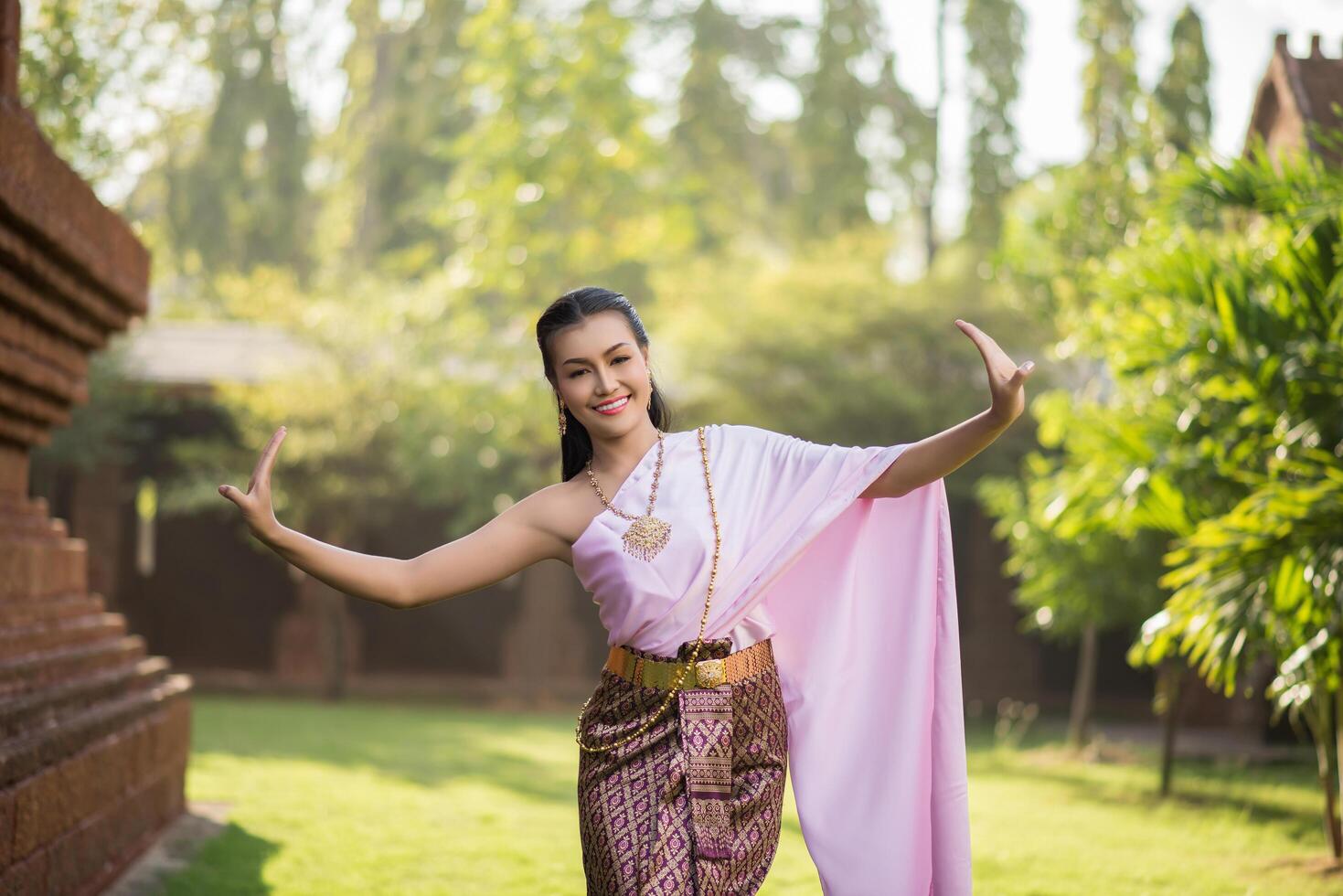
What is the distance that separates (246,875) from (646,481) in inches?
123

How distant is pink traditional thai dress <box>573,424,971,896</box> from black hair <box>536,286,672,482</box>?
0.47 ft

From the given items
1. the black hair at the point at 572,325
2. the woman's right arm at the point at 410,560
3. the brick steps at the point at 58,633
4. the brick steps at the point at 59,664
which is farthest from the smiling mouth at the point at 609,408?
the brick steps at the point at 58,633

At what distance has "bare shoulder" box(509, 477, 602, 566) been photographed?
3137 millimetres

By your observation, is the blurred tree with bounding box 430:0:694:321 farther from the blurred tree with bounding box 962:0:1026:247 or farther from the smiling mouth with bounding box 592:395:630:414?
the smiling mouth with bounding box 592:395:630:414

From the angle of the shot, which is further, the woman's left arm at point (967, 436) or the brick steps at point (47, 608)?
the brick steps at point (47, 608)

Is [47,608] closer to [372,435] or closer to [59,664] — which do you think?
[59,664]

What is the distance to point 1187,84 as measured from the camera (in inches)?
526

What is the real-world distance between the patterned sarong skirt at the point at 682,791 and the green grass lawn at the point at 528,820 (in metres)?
2.51

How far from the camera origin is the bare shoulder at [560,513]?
10.3 ft

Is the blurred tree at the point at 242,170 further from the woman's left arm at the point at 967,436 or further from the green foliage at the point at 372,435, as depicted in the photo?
the woman's left arm at the point at 967,436

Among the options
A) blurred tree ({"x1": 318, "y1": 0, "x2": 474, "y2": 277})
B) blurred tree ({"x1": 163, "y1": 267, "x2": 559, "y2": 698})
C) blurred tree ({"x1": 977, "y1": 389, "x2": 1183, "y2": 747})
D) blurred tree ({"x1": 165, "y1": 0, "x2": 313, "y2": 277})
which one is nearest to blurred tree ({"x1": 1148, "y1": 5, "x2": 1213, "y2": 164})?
blurred tree ({"x1": 977, "y1": 389, "x2": 1183, "y2": 747})

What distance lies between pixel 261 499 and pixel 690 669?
3.00 feet

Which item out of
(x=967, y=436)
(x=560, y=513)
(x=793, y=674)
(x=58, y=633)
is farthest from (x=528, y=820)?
(x=967, y=436)

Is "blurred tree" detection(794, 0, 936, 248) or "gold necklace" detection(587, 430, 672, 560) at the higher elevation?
"blurred tree" detection(794, 0, 936, 248)
